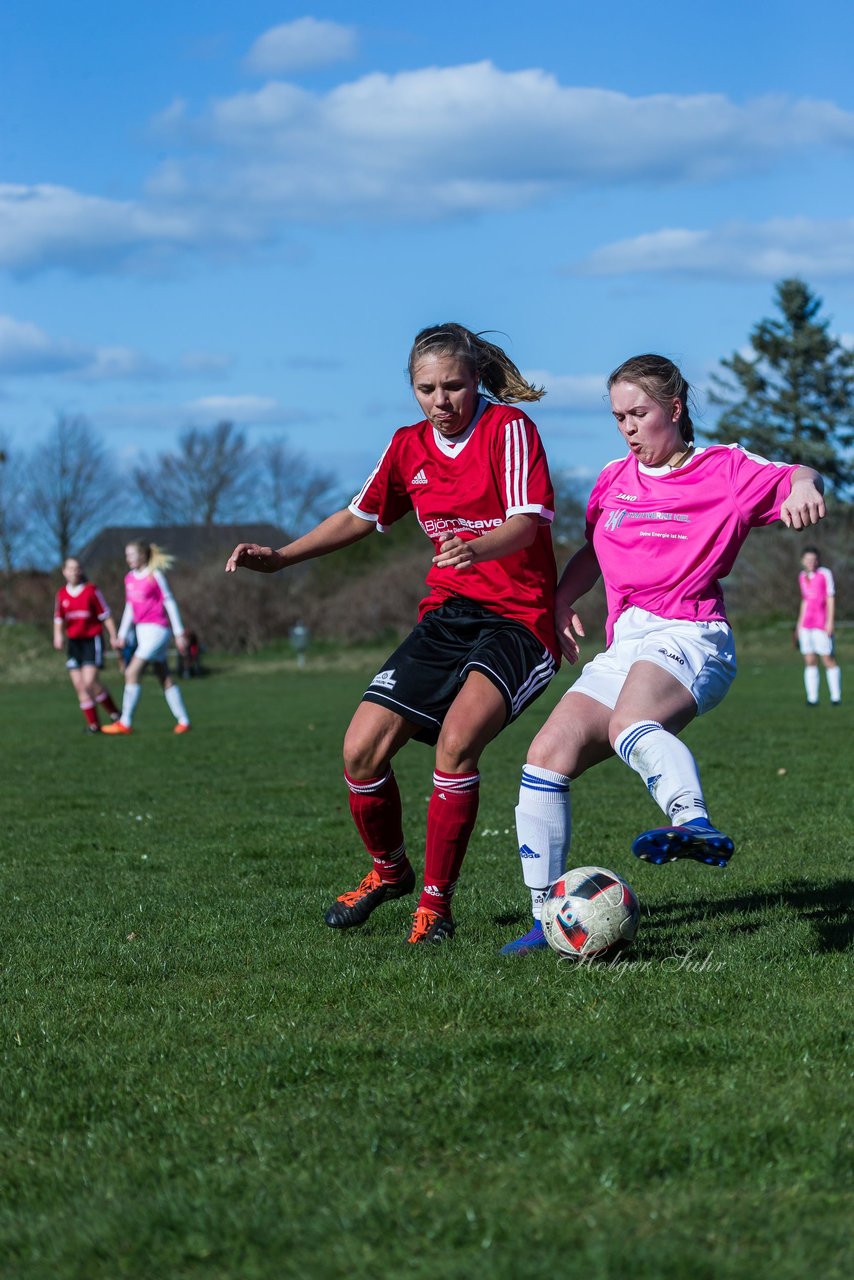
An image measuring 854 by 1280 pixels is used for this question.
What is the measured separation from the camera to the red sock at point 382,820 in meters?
5.56

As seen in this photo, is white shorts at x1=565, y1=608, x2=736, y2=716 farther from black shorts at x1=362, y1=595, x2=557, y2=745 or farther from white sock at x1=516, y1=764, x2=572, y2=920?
white sock at x1=516, y1=764, x2=572, y2=920

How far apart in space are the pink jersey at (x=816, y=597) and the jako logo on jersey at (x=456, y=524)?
15739mm

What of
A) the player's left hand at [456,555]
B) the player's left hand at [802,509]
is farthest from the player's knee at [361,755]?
the player's left hand at [802,509]

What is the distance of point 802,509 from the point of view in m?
4.50

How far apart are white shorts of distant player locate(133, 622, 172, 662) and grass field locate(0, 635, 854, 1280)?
31.9 ft

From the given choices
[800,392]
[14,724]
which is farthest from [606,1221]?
[800,392]

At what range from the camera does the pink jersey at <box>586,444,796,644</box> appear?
4961 mm

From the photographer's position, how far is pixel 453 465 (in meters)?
5.35

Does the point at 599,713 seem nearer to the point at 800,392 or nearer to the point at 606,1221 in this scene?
the point at 606,1221

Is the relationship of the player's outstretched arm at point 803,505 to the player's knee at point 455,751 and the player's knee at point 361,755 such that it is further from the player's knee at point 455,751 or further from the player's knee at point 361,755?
the player's knee at point 361,755

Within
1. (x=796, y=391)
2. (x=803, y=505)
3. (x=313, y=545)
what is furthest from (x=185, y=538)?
(x=803, y=505)

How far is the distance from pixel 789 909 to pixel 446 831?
154 cm

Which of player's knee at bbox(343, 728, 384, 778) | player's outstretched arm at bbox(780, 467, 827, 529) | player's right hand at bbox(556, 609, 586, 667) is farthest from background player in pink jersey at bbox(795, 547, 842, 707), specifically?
player's outstretched arm at bbox(780, 467, 827, 529)

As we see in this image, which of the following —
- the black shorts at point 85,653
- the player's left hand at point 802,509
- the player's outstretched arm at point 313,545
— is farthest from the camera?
the black shorts at point 85,653
